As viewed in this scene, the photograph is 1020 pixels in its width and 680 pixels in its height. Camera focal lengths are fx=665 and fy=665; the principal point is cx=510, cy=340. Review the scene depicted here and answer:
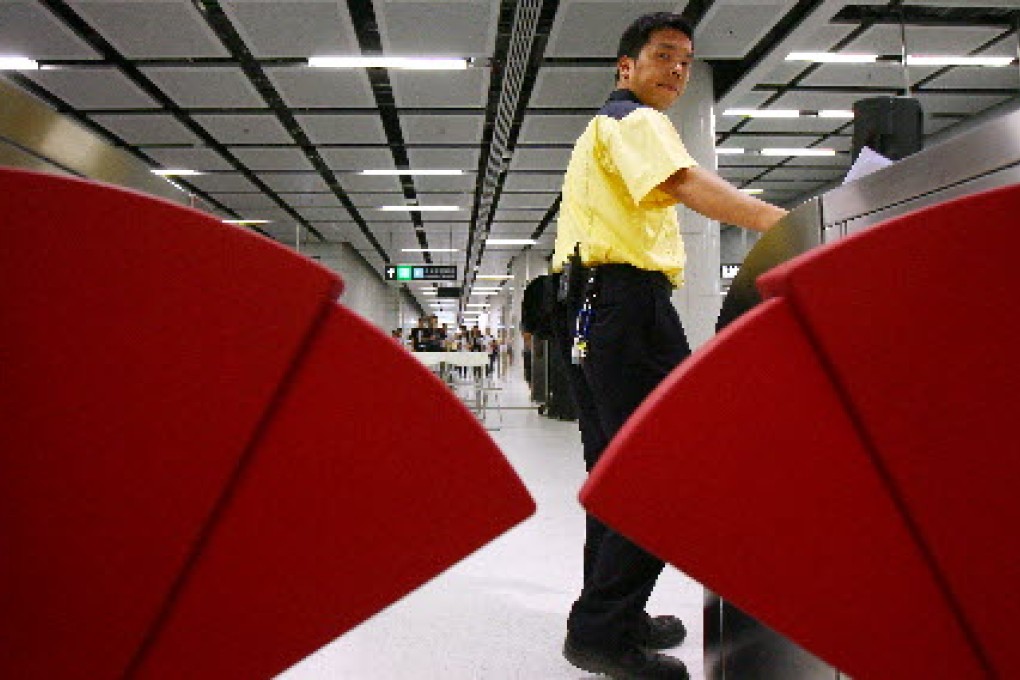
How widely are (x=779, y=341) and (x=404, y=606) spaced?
5.33 ft

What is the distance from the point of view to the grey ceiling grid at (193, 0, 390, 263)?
4.62 meters

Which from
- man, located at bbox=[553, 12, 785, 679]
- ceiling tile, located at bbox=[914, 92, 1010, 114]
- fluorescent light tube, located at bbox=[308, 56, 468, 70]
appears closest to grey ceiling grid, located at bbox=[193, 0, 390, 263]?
fluorescent light tube, located at bbox=[308, 56, 468, 70]

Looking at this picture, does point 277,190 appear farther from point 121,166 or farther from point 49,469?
point 49,469

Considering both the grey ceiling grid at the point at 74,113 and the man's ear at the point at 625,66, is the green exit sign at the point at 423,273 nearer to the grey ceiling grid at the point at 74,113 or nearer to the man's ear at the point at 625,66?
the grey ceiling grid at the point at 74,113

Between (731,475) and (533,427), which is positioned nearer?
(731,475)

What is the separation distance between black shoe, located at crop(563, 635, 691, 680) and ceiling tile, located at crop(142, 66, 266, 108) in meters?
5.47

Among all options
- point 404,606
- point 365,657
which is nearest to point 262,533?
point 365,657

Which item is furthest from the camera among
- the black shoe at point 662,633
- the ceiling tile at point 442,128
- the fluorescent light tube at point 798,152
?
the fluorescent light tube at point 798,152

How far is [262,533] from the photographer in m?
0.41

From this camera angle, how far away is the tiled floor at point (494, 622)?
54.1 inches

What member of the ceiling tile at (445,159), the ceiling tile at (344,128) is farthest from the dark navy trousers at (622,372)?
the ceiling tile at (445,159)

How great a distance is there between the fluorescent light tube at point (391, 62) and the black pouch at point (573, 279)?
4500 mm

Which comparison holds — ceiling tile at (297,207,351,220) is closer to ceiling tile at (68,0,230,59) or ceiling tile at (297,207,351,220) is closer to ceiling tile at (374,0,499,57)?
ceiling tile at (68,0,230,59)

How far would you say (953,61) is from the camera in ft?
18.4
